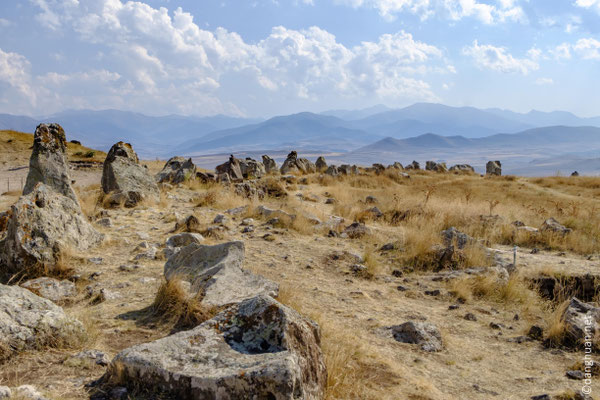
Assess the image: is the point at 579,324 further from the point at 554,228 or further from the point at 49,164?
the point at 49,164

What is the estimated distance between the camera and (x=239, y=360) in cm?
297

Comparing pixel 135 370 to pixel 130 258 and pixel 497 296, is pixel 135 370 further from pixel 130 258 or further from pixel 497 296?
pixel 497 296

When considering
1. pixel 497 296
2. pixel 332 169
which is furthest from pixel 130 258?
pixel 332 169

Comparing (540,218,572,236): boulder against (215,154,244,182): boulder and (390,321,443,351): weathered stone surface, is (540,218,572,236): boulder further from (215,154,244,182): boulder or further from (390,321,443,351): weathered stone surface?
(215,154,244,182): boulder

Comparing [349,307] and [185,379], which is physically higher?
[185,379]

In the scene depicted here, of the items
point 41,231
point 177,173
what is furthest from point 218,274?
point 177,173

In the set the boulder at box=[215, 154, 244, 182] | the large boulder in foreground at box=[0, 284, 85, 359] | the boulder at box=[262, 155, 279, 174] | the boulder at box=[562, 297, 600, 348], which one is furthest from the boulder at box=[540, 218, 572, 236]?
the boulder at box=[262, 155, 279, 174]

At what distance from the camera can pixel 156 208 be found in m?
12.0

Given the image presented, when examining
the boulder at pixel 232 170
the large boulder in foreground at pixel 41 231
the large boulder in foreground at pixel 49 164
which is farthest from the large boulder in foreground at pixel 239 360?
the boulder at pixel 232 170

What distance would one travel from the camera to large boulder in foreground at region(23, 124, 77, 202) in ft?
32.0

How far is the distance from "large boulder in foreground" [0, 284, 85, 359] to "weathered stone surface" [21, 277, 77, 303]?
154 cm

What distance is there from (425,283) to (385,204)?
8383mm

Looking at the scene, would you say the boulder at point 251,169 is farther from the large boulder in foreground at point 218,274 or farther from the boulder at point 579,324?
the boulder at point 579,324

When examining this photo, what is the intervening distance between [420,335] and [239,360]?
2945 mm
